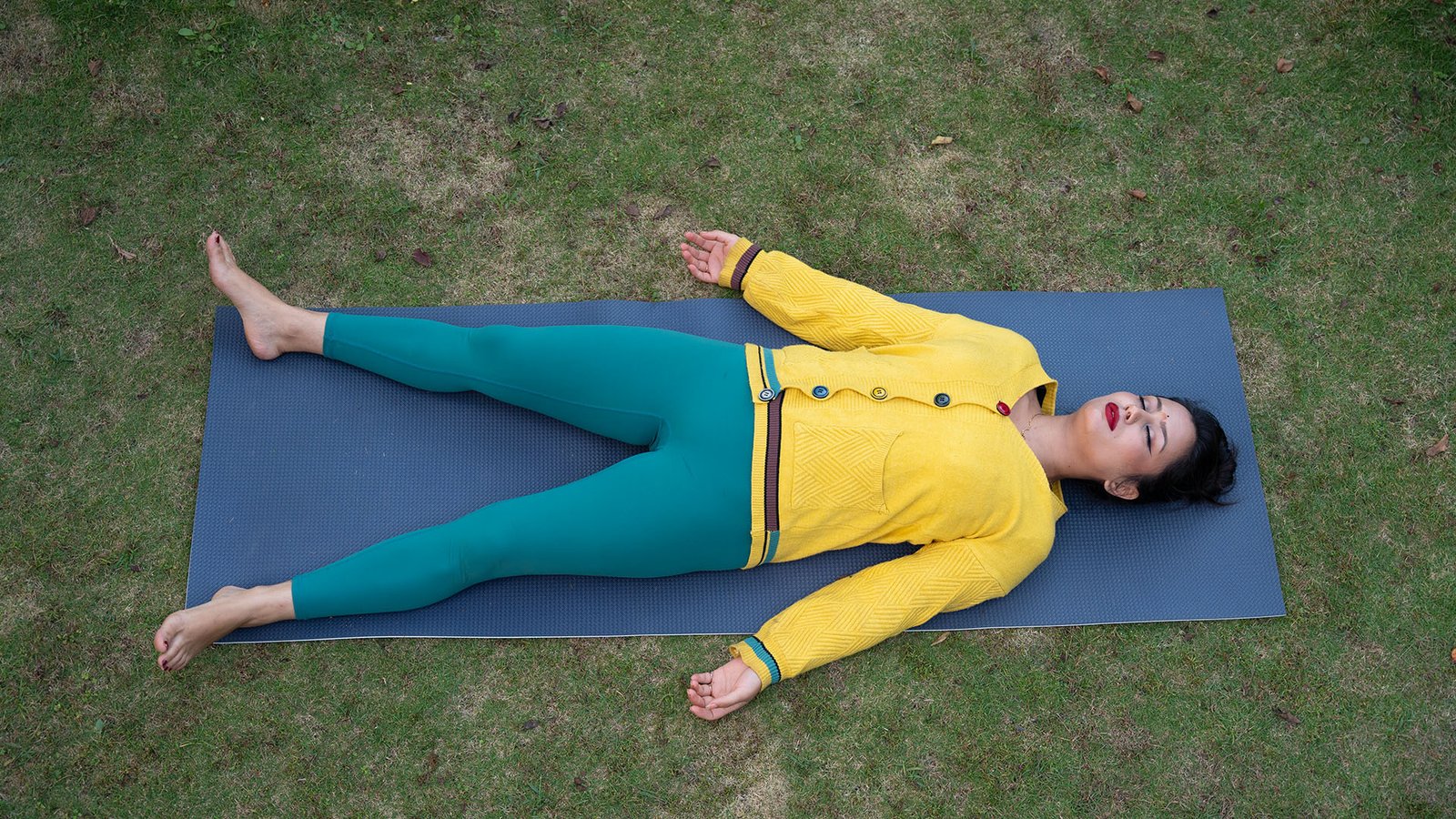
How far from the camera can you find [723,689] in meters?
3.68

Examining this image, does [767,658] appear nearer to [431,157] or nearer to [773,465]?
[773,465]

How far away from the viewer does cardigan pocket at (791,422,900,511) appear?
11.1 feet

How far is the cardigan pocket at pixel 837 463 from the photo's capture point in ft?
11.1

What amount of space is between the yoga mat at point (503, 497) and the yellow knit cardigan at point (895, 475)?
0.32m

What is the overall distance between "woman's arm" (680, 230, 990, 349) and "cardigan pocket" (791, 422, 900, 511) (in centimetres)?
56

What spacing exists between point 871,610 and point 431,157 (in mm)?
2787

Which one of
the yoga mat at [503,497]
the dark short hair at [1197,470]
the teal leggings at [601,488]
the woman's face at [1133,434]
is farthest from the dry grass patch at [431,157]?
the dark short hair at [1197,470]

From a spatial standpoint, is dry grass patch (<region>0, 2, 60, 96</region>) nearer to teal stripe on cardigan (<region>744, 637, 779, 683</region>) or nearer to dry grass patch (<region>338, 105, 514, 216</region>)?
dry grass patch (<region>338, 105, 514, 216</region>)

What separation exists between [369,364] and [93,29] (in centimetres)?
220

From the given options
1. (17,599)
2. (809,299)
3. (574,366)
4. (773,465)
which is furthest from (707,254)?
(17,599)

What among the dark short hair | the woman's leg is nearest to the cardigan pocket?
the woman's leg

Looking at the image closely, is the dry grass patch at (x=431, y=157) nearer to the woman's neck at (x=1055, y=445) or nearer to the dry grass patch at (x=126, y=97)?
the dry grass patch at (x=126, y=97)

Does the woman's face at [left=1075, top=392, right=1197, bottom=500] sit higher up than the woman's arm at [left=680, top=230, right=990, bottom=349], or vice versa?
the woman's arm at [left=680, top=230, right=990, bottom=349]

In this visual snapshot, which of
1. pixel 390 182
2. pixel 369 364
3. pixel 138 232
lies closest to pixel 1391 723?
pixel 369 364
